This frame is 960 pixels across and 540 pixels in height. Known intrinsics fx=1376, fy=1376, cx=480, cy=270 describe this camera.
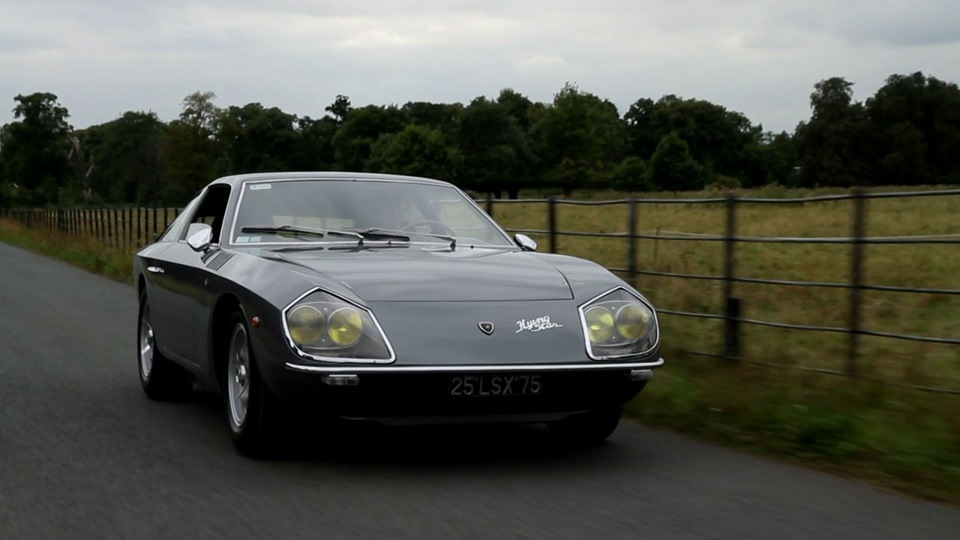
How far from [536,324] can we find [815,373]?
12.2 feet

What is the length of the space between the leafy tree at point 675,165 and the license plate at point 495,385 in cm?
12061

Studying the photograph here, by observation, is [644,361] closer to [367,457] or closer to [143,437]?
A: [367,457]

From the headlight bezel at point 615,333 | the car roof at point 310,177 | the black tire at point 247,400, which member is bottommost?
the black tire at point 247,400

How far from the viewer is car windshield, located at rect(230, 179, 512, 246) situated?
7.09 metres

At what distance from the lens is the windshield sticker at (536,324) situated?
5.81 m

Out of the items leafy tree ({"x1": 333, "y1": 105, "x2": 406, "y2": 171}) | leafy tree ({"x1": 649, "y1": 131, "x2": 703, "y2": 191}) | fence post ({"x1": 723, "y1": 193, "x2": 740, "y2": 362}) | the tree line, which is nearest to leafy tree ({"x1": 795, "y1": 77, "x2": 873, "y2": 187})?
the tree line

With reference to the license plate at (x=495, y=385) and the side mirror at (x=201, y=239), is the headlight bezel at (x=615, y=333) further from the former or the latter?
the side mirror at (x=201, y=239)

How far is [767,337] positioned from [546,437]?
602cm

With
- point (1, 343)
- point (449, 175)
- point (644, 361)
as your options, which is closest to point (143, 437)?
point (644, 361)

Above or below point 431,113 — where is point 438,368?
below

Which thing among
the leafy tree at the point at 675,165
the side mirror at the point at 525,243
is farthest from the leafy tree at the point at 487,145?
the side mirror at the point at 525,243

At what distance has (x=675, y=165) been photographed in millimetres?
125562

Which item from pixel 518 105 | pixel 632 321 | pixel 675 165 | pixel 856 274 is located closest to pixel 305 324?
pixel 632 321

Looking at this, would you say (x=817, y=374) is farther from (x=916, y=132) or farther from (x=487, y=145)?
(x=487, y=145)
